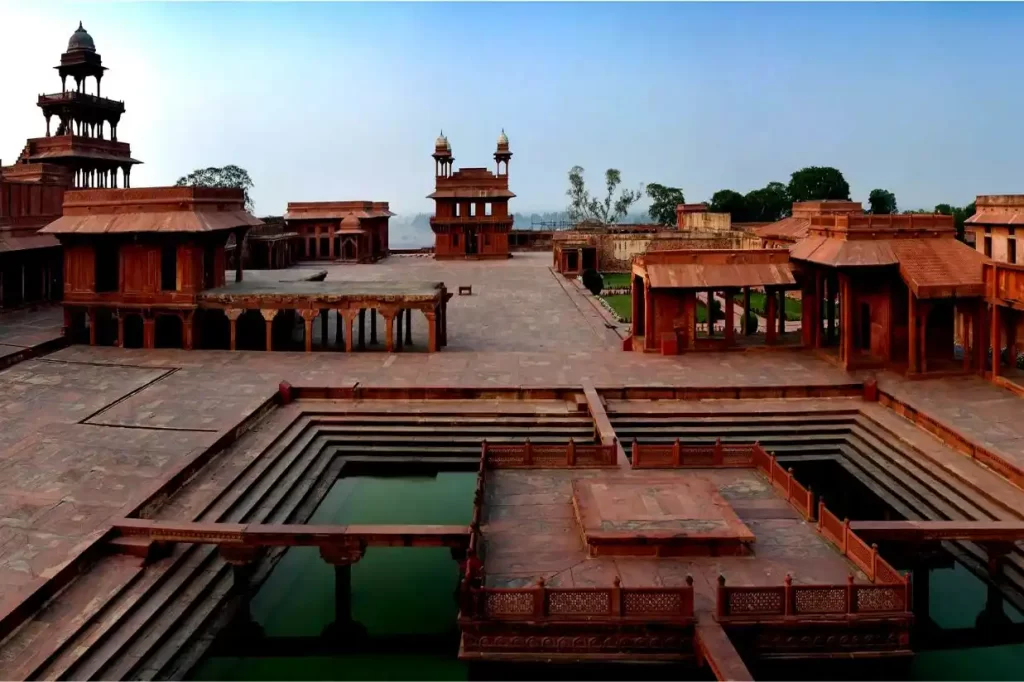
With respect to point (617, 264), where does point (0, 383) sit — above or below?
below

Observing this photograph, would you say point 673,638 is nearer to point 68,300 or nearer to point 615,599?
point 615,599

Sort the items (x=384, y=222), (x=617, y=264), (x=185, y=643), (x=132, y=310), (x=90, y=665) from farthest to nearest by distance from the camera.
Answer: (x=384, y=222) < (x=617, y=264) < (x=132, y=310) < (x=185, y=643) < (x=90, y=665)

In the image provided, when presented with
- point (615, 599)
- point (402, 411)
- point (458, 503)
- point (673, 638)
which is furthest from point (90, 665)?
point (402, 411)

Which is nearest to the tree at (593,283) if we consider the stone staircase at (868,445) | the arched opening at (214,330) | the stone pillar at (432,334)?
the stone pillar at (432,334)

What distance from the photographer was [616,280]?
52406 millimetres

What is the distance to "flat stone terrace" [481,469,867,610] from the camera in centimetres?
1095

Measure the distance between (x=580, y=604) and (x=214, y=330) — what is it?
2197cm

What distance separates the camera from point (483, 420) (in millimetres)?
19078

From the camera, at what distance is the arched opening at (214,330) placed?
1056 inches

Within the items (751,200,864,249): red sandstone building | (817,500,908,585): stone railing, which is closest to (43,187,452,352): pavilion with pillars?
(817,500,908,585): stone railing

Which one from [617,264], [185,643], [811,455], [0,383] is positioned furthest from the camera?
[617,264]

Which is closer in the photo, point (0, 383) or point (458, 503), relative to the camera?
point (458, 503)

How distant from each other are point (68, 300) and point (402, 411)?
533 inches

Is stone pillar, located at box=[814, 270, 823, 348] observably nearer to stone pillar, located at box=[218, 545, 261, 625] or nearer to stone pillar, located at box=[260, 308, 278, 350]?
stone pillar, located at box=[260, 308, 278, 350]
